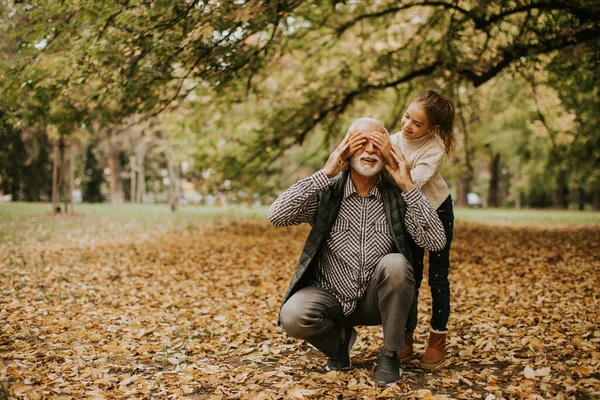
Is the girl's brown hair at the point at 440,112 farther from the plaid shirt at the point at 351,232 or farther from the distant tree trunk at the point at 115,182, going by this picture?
the distant tree trunk at the point at 115,182

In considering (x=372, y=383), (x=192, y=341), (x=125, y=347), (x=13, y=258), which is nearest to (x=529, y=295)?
(x=372, y=383)

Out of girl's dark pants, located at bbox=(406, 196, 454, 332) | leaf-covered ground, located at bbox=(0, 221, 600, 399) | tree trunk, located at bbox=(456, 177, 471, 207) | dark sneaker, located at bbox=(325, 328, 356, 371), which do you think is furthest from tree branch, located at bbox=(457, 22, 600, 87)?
tree trunk, located at bbox=(456, 177, 471, 207)

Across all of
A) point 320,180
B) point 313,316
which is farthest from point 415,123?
point 313,316

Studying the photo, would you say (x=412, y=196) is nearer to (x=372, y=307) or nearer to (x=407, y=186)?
(x=407, y=186)

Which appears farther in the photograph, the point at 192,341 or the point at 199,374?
the point at 192,341

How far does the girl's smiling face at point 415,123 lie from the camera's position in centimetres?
315

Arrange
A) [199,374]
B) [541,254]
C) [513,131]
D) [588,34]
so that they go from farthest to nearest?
1. [513,131]
2. [541,254]
3. [588,34]
4. [199,374]

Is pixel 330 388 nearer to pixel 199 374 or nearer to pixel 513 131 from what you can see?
pixel 199 374

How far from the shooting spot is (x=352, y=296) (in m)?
3.27

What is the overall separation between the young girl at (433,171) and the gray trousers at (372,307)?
0.90 feet

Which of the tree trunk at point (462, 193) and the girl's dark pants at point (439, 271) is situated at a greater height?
the tree trunk at point (462, 193)

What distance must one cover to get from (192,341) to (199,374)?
0.84 meters

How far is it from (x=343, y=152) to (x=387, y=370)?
1421mm

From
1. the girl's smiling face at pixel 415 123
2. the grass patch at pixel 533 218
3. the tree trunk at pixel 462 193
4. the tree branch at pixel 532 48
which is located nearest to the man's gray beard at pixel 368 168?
the girl's smiling face at pixel 415 123
